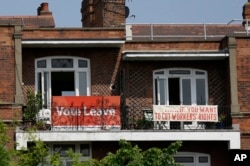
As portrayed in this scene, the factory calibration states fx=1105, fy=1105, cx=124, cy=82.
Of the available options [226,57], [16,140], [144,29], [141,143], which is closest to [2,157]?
[16,140]

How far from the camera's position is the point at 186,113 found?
141ft

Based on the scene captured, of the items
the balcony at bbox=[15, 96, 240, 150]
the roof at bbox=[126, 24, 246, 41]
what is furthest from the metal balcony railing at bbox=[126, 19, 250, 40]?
the balcony at bbox=[15, 96, 240, 150]

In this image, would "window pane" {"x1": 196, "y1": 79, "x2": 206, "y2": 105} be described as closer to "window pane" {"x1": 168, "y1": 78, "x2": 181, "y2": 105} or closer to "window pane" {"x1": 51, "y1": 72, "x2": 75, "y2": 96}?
"window pane" {"x1": 168, "y1": 78, "x2": 181, "y2": 105}

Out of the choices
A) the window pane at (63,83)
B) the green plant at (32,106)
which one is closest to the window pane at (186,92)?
the window pane at (63,83)

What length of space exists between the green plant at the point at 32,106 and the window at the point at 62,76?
82 centimetres

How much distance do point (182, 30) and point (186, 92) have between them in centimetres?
603

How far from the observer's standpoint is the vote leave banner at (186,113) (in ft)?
140

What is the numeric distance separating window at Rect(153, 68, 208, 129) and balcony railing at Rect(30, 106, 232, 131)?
1.14 meters

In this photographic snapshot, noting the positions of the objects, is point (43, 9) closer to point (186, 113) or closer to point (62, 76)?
point (62, 76)

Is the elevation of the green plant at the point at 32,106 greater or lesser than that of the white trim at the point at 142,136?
greater

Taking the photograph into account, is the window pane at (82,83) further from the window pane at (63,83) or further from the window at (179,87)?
the window at (179,87)

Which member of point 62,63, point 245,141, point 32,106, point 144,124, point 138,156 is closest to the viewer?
point 138,156

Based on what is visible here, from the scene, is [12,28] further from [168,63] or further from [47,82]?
[168,63]

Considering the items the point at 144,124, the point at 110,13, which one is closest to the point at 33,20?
the point at 110,13
